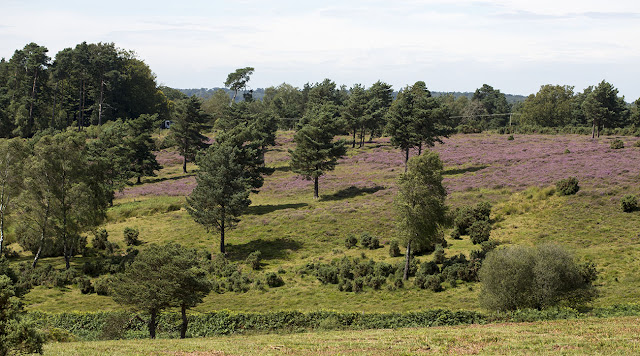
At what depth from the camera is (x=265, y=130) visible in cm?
9600

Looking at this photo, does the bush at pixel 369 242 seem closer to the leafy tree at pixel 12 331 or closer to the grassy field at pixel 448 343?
the grassy field at pixel 448 343

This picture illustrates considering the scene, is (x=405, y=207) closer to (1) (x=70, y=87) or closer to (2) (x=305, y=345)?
(2) (x=305, y=345)

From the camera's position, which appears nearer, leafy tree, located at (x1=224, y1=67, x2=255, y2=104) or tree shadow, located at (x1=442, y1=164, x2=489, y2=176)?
tree shadow, located at (x1=442, y1=164, x2=489, y2=176)

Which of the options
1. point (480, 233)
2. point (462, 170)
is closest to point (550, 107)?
point (462, 170)

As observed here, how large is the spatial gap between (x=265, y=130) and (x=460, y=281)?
62.3m

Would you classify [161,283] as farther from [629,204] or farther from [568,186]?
[568,186]

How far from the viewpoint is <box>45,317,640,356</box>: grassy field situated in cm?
2083

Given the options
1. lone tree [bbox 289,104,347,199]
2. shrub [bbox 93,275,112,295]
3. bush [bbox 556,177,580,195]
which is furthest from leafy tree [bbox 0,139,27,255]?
bush [bbox 556,177,580,195]

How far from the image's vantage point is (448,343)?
2280cm

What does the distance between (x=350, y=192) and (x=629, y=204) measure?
35.7 metres

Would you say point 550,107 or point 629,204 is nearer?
point 629,204

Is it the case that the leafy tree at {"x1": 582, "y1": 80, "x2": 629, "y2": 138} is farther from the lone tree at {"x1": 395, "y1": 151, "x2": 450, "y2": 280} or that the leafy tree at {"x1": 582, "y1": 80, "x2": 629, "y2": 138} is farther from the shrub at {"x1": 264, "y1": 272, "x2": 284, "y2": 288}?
the shrub at {"x1": 264, "y1": 272, "x2": 284, "y2": 288}

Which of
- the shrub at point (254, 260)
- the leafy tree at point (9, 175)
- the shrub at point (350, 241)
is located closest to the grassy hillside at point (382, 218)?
the shrub at point (350, 241)

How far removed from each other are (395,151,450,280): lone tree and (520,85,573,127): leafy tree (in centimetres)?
10920
